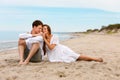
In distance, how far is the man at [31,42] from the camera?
8.50 m

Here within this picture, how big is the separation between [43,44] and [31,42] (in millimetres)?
382

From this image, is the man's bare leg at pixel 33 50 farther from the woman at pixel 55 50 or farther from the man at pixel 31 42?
the woman at pixel 55 50

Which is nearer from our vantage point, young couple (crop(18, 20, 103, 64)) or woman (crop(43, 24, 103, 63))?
young couple (crop(18, 20, 103, 64))

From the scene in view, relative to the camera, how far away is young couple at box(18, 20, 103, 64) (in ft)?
28.0

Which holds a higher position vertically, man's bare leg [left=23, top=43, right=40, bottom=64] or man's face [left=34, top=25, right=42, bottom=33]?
man's face [left=34, top=25, right=42, bottom=33]

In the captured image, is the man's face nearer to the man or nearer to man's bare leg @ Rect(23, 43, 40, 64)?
the man

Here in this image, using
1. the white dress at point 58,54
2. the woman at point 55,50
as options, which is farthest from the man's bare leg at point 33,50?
the white dress at point 58,54

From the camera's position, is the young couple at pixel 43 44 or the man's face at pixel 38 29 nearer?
the young couple at pixel 43 44

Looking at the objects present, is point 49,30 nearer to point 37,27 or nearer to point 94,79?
point 37,27

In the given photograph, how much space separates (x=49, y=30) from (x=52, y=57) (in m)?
0.68

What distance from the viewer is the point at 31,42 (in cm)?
851

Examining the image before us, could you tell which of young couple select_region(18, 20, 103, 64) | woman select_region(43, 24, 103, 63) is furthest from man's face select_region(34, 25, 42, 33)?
woman select_region(43, 24, 103, 63)

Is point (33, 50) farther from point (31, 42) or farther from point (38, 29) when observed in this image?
point (38, 29)

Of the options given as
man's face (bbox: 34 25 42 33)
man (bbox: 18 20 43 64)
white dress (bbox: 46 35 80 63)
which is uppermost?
man's face (bbox: 34 25 42 33)
